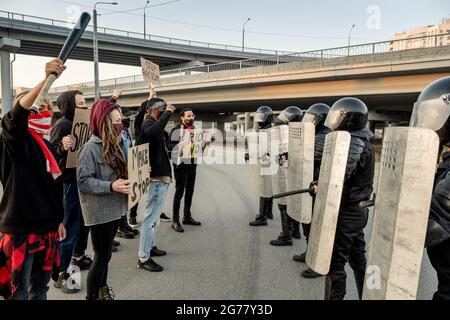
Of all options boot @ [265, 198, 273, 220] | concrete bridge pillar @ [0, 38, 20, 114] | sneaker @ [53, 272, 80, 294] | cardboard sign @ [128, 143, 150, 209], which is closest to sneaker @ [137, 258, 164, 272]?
sneaker @ [53, 272, 80, 294]

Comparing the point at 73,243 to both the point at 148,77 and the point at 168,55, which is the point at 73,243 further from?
the point at 168,55

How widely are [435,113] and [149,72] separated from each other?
5.62 m

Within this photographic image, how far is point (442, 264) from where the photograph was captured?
1959 mm

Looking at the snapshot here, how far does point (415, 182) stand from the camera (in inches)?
58.1

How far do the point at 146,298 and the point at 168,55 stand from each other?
47304 mm

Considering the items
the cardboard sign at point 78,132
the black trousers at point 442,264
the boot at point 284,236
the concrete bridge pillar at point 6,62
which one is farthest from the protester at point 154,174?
the concrete bridge pillar at point 6,62

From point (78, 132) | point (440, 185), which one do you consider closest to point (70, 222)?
point (78, 132)

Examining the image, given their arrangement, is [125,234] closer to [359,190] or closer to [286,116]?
[286,116]

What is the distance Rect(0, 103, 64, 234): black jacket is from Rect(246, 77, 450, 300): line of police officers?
7.66 feet

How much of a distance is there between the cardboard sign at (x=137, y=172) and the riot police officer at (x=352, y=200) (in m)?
1.88

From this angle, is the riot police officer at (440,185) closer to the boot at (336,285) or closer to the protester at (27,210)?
the boot at (336,285)

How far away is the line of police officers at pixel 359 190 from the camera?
1.76 m

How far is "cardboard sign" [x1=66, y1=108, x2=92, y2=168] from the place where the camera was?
3.63 meters

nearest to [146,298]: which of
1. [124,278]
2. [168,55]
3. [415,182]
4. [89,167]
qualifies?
[124,278]
